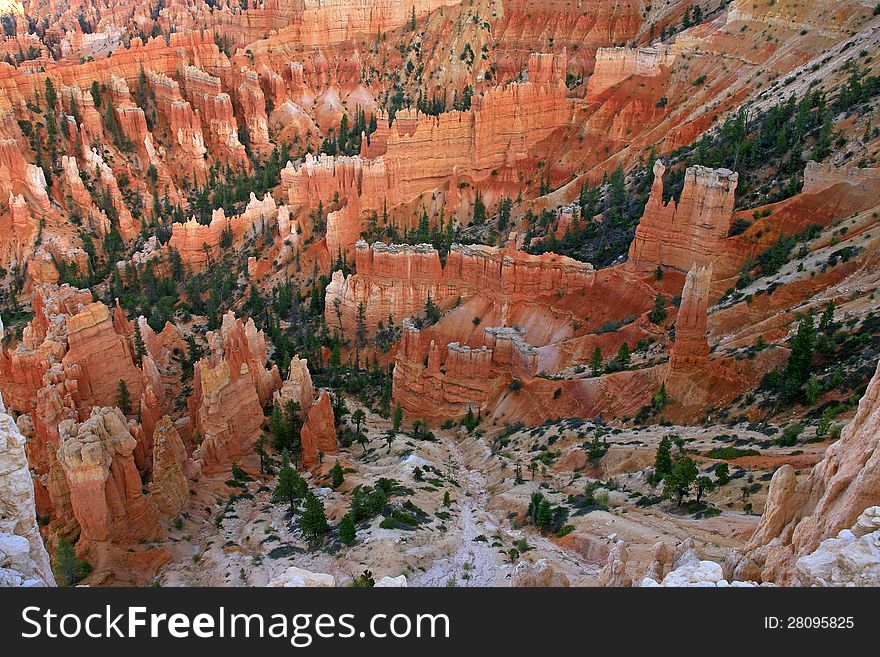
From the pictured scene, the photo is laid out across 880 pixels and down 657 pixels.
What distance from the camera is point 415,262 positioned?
199 feet

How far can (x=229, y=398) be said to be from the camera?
42.2 meters

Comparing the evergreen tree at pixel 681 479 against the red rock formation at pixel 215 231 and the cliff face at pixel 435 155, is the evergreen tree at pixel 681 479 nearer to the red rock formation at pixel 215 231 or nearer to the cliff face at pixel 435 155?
the cliff face at pixel 435 155

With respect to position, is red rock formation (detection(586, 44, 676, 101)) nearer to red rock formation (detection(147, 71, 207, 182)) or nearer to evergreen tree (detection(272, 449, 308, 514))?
red rock formation (detection(147, 71, 207, 182))

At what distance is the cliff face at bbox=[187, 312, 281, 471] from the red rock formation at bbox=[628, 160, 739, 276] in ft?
80.8

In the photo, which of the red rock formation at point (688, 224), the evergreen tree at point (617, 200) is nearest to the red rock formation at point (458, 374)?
the red rock formation at point (688, 224)

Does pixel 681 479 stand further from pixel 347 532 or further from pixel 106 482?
pixel 106 482

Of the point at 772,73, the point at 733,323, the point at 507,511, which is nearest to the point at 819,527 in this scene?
the point at 507,511

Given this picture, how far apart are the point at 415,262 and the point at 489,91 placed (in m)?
29.2

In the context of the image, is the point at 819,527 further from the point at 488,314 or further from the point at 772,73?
the point at 772,73

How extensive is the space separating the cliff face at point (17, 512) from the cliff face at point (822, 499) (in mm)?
15321

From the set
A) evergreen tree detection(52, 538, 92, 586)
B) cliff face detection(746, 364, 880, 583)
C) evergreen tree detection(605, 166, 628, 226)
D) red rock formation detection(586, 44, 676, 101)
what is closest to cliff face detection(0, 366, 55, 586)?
evergreen tree detection(52, 538, 92, 586)

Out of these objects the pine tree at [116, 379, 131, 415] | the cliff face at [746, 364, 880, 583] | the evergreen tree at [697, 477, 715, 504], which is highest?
the cliff face at [746, 364, 880, 583]

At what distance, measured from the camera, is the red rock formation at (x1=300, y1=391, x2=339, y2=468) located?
42.8 m

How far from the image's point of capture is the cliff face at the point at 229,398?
40.7 m
